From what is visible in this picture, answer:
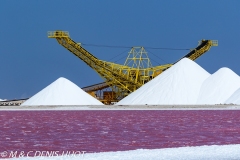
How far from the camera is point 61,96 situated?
4525cm

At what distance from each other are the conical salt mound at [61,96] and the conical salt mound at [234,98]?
1117 centimetres

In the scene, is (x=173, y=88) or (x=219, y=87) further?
(x=219, y=87)

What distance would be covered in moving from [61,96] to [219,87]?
41.7ft

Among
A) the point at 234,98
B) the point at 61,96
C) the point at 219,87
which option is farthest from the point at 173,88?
the point at 61,96

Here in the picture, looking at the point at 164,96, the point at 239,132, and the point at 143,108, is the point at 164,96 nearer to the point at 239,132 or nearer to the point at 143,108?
the point at 143,108

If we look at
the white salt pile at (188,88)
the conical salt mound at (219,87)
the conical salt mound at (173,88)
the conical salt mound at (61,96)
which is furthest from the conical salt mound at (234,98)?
the conical salt mound at (61,96)

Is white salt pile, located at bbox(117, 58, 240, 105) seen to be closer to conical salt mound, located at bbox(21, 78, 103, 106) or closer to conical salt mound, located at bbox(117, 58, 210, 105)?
conical salt mound, located at bbox(117, 58, 210, 105)

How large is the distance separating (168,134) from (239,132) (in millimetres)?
2233

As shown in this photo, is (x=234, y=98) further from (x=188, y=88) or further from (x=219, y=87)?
(x=188, y=88)

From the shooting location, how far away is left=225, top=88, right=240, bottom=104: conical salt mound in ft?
129

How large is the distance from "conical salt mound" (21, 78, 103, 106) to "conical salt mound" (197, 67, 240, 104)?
29.4ft

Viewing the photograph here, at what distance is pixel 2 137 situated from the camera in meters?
14.0

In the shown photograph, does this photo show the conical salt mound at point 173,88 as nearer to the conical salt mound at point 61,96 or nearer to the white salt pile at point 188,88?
the white salt pile at point 188,88

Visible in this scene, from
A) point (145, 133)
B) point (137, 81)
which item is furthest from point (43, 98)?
point (145, 133)
